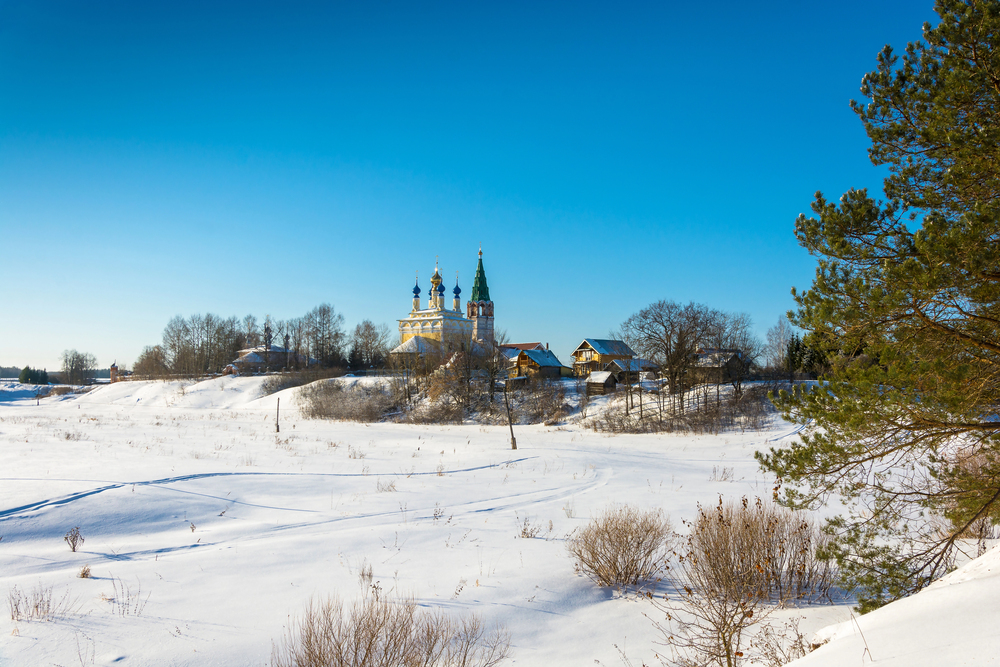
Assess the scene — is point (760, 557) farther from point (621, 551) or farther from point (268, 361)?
point (268, 361)

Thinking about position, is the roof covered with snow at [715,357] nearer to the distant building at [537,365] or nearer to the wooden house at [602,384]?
the wooden house at [602,384]

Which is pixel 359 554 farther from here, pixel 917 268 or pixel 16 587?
pixel 917 268

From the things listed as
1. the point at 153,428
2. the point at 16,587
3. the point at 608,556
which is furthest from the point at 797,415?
the point at 153,428

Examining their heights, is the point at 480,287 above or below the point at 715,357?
above

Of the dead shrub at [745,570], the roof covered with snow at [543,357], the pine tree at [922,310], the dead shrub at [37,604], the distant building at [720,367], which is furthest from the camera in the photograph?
the roof covered with snow at [543,357]

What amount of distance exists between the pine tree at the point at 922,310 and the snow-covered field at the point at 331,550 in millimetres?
1011

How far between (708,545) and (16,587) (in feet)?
28.4

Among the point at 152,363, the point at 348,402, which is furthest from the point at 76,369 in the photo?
the point at 348,402

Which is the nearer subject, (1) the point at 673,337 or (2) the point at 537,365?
(1) the point at 673,337

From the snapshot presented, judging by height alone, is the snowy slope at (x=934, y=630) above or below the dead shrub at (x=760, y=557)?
above

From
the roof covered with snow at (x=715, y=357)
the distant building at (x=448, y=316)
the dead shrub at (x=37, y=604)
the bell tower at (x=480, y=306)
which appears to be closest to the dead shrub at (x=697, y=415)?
the roof covered with snow at (x=715, y=357)

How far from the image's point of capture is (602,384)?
46.6 m

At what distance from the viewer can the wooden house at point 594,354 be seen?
62.8 metres

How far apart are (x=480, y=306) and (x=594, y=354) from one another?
1419 inches
